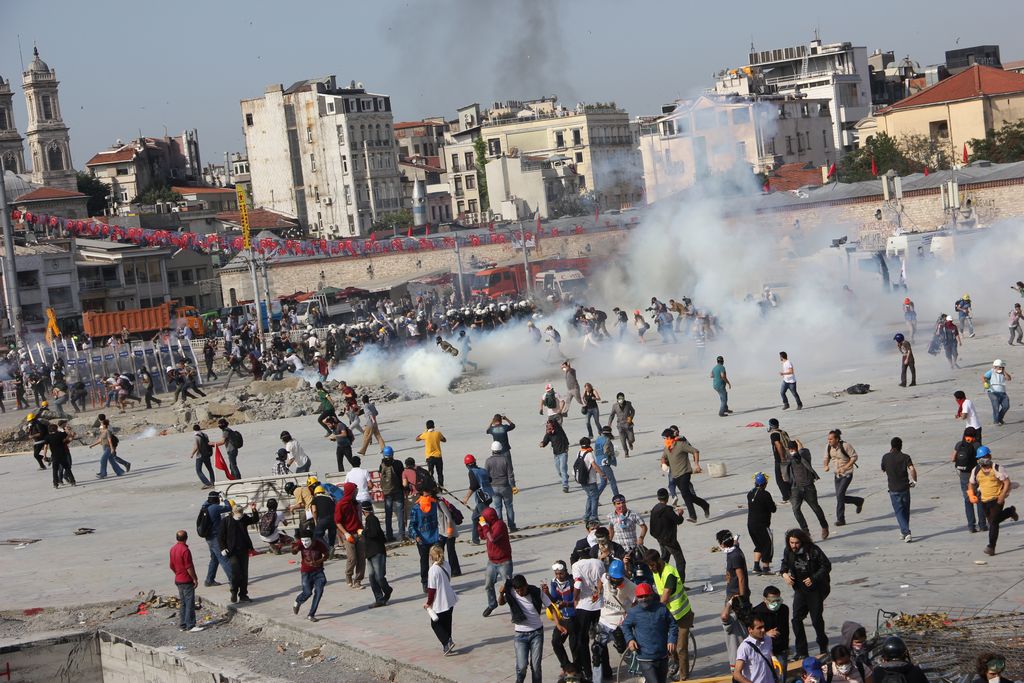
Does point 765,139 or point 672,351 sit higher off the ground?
point 765,139

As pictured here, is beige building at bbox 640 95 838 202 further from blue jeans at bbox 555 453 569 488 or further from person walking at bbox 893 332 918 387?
blue jeans at bbox 555 453 569 488

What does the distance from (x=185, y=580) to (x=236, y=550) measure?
0.76 metres

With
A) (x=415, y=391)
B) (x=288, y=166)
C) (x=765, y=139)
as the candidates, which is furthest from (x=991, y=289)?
(x=288, y=166)

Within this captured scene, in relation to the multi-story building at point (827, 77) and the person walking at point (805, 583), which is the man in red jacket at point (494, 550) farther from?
the multi-story building at point (827, 77)

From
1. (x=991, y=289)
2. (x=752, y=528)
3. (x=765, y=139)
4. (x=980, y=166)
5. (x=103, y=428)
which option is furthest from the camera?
(x=765, y=139)

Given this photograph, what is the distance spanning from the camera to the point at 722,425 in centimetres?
2353

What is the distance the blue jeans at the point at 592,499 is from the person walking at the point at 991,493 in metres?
4.65

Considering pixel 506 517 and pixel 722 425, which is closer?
pixel 506 517

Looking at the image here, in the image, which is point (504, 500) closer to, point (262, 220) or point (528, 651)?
point (528, 651)

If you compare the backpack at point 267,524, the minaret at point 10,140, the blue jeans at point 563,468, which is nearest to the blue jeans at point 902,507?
the blue jeans at point 563,468

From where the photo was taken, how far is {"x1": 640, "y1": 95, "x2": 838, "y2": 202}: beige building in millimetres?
61406

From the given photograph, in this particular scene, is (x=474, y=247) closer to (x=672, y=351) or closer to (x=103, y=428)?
(x=672, y=351)

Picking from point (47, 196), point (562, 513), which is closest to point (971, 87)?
point (47, 196)

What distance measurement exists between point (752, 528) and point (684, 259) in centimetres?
3666
